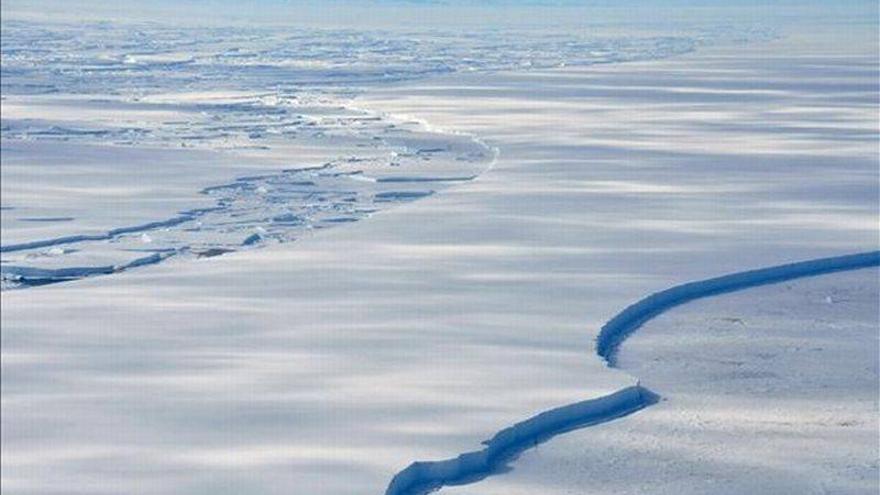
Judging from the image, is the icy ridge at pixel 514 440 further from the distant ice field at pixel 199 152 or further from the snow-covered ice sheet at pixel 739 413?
the distant ice field at pixel 199 152

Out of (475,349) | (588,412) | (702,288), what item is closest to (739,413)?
(588,412)

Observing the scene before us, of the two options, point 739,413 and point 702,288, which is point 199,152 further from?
point 739,413

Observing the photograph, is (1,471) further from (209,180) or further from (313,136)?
(313,136)

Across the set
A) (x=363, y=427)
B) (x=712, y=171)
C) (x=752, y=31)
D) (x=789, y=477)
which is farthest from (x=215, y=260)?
(x=752, y=31)

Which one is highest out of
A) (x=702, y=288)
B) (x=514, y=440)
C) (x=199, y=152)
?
(x=514, y=440)

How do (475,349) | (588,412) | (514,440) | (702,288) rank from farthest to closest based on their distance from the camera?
(702,288) < (475,349) < (588,412) < (514,440)

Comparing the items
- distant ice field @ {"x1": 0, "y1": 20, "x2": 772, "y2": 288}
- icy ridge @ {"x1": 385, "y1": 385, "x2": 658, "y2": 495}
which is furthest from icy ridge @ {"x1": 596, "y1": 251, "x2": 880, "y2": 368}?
distant ice field @ {"x1": 0, "y1": 20, "x2": 772, "y2": 288}
